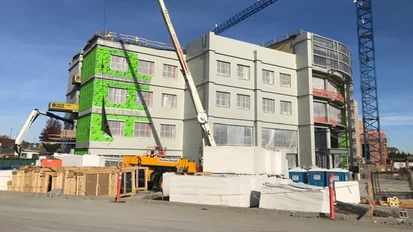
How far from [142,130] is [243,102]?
1250 cm

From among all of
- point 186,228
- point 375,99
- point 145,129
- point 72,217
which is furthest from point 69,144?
point 375,99

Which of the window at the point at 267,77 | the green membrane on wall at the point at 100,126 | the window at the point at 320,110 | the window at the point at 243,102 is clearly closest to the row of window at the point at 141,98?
the green membrane on wall at the point at 100,126

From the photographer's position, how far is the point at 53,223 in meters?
9.47

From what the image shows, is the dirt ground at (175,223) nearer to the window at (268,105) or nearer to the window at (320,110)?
the window at (268,105)

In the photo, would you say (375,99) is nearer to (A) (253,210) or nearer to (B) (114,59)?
(B) (114,59)

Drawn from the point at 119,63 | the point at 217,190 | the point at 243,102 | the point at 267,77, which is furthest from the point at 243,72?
the point at 217,190

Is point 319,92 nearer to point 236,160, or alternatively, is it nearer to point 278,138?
point 278,138

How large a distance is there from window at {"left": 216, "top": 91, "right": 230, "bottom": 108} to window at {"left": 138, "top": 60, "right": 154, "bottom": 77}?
8.33 metres

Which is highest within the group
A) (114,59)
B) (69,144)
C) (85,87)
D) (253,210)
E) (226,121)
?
(114,59)

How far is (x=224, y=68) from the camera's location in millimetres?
39031

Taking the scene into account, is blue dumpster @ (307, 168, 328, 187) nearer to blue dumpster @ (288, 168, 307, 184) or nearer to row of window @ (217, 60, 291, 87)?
blue dumpster @ (288, 168, 307, 184)

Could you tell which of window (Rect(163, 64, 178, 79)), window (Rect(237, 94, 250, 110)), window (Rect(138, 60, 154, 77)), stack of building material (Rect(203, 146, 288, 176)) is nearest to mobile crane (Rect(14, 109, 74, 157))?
window (Rect(138, 60, 154, 77))

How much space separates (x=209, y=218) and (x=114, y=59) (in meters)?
29.2

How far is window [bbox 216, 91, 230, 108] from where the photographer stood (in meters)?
38.0
